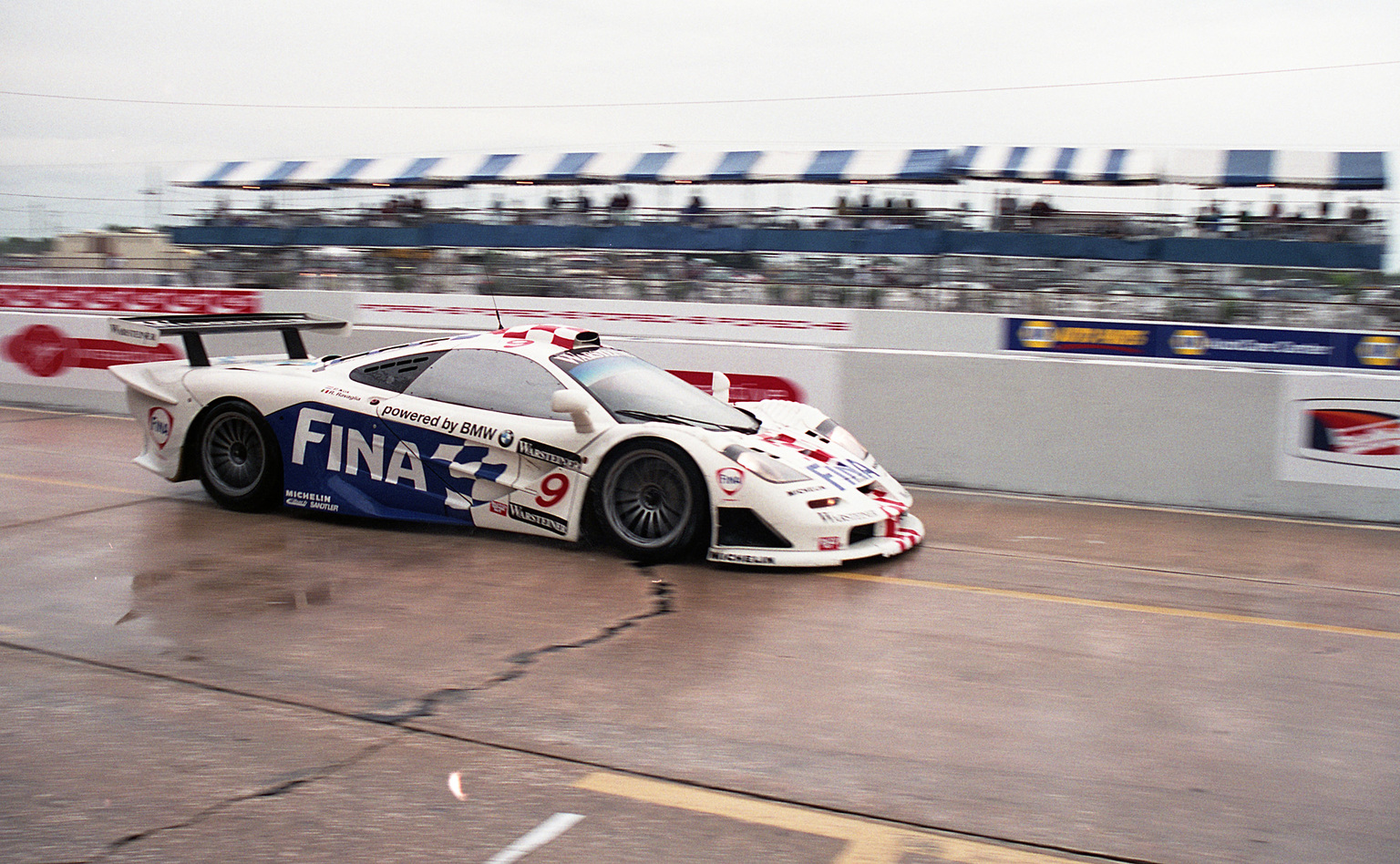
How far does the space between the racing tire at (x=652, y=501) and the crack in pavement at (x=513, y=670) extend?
444 millimetres

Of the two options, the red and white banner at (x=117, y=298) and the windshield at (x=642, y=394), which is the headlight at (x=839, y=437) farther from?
the red and white banner at (x=117, y=298)

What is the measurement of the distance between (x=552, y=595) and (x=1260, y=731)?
127 inches

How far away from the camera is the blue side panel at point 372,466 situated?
676cm

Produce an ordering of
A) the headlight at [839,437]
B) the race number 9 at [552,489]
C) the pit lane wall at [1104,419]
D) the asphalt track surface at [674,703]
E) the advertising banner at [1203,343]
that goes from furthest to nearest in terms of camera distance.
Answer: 1. the advertising banner at [1203,343]
2. the pit lane wall at [1104,419]
3. the headlight at [839,437]
4. the race number 9 at [552,489]
5. the asphalt track surface at [674,703]

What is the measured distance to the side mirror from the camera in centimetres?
629

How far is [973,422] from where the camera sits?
9266 millimetres

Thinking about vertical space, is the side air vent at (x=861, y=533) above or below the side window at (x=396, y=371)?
below

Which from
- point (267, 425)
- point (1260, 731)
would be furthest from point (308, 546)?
point (1260, 731)

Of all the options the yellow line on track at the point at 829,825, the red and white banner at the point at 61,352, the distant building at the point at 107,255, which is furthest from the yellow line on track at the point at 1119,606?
the distant building at the point at 107,255

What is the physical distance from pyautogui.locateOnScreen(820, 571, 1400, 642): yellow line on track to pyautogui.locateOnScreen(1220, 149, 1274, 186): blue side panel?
19.8m

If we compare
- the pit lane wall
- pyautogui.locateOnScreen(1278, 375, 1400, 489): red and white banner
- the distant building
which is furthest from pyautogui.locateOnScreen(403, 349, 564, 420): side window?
the distant building

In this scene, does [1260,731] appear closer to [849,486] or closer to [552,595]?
[849,486]

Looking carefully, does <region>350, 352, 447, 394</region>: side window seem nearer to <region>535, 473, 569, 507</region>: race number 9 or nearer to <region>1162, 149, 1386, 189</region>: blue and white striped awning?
<region>535, 473, 569, 507</region>: race number 9

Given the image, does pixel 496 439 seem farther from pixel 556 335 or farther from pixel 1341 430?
pixel 1341 430
